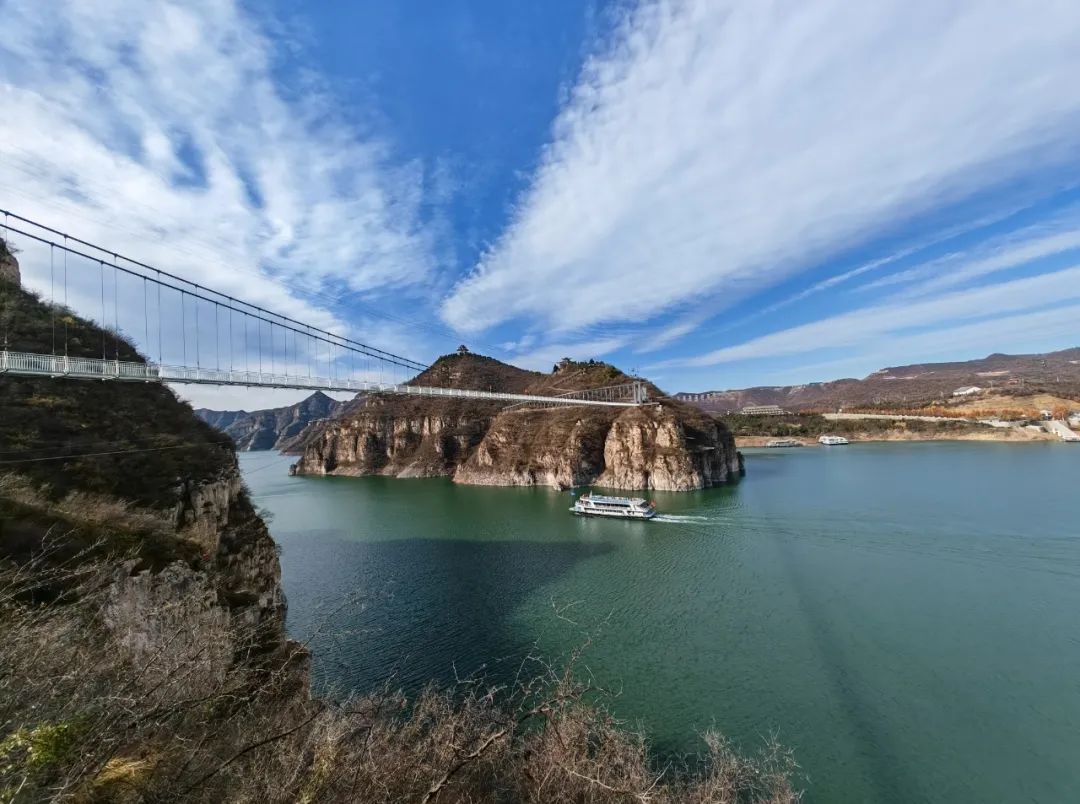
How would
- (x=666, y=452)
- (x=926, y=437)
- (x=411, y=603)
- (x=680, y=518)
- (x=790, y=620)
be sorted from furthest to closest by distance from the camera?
(x=926, y=437) < (x=666, y=452) < (x=680, y=518) < (x=411, y=603) < (x=790, y=620)

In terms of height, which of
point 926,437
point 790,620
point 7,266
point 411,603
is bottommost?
point 790,620

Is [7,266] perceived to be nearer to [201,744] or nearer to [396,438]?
[201,744]

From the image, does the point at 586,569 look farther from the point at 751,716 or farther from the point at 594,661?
the point at 751,716

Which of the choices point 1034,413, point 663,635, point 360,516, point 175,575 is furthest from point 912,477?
point 1034,413

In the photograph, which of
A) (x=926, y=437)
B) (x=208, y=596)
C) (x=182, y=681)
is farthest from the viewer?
(x=926, y=437)

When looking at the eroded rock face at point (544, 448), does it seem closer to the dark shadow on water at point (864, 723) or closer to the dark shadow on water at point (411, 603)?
the dark shadow on water at point (411, 603)

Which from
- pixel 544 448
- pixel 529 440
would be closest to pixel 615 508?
pixel 544 448

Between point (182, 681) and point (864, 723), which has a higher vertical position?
point (182, 681)
